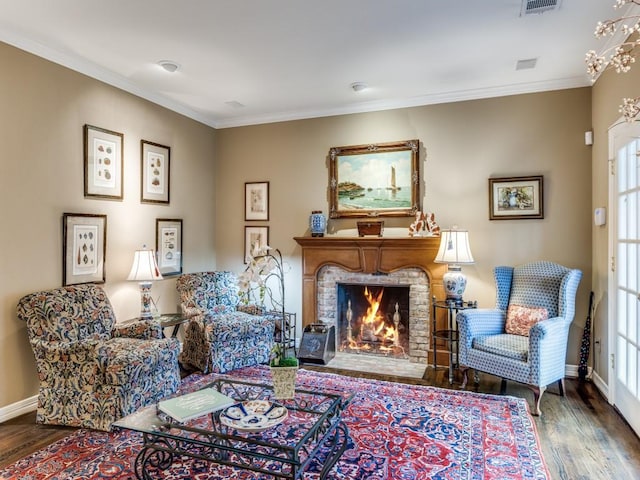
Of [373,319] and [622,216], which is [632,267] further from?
[373,319]

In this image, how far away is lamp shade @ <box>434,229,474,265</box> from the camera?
383 centimetres

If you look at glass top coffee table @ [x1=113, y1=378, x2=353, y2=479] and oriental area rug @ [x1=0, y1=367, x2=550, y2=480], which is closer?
glass top coffee table @ [x1=113, y1=378, x2=353, y2=479]

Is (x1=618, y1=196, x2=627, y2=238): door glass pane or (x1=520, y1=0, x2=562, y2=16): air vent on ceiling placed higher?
(x1=520, y1=0, x2=562, y2=16): air vent on ceiling

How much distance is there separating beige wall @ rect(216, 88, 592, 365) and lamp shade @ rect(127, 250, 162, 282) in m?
1.60

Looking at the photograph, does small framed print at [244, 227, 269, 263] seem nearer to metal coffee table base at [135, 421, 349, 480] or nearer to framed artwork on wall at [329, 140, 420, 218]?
framed artwork on wall at [329, 140, 420, 218]

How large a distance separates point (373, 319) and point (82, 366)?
2.96m

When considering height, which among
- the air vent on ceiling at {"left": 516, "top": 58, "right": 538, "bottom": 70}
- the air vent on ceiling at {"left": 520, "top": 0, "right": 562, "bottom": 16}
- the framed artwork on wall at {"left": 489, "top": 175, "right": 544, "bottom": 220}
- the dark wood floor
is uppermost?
the air vent on ceiling at {"left": 516, "top": 58, "right": 538, "bottom": 70}

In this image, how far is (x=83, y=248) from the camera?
3.59m

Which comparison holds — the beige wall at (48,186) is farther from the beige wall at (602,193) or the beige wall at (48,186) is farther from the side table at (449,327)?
the beige wall at (602,193)

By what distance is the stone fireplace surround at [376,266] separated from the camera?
4.30 metres

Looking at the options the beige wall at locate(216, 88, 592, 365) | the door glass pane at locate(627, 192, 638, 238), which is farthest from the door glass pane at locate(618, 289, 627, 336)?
the beige wall at locate(216, 88, 592, 365)

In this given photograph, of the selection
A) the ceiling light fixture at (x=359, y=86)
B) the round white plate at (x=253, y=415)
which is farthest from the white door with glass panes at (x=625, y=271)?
the round white plate at (x=253, y=415)

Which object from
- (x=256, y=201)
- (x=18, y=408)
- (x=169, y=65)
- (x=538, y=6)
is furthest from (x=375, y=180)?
(x=18, y=408)

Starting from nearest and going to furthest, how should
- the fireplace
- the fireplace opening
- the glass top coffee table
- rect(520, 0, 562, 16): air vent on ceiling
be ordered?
the glass top coffee table < rect(520, 0, 562, 16): air vent on ceiling < the fireplace < the fireplace opening
